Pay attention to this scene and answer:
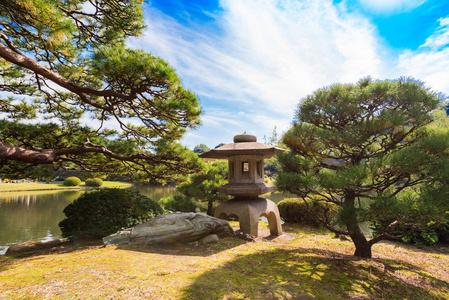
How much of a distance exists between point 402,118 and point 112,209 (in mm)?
6880

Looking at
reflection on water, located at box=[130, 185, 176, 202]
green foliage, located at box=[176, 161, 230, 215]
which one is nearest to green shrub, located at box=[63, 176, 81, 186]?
reflection on water, located at box=[130, 185, 176, 202]

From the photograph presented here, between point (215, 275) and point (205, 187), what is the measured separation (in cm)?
577

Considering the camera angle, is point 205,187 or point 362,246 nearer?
point 362,246

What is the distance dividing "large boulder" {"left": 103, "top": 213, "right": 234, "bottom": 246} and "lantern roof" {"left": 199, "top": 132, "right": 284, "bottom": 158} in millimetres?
2053

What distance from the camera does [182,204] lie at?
9.59 m

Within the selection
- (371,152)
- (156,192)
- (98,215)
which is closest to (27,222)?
(98,215)

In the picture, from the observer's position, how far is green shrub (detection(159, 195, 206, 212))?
31.7 ft

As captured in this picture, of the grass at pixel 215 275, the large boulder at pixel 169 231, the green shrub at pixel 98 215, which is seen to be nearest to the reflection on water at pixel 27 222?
the green shrub at pixel 98 215

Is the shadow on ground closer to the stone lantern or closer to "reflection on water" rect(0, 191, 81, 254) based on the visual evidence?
the stone lantern

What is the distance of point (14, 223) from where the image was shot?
9.82 meters

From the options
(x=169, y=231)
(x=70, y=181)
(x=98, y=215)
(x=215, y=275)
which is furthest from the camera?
(x=70, y=181)

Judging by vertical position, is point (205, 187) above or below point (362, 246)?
above

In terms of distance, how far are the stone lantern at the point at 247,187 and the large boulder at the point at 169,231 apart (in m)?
0.91

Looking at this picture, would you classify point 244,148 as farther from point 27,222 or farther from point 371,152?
point 27,222
